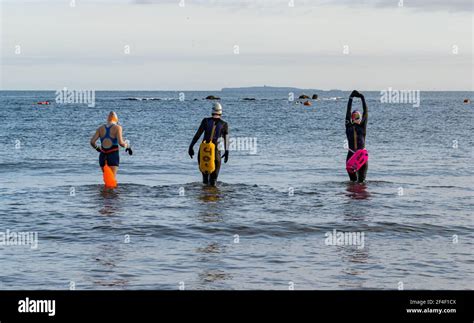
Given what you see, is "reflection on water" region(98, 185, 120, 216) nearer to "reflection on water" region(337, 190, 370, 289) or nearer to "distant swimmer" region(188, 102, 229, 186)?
"distant swimmer" region(188, 102, 229, 186)

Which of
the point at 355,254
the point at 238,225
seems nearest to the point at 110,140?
the point at 238,225

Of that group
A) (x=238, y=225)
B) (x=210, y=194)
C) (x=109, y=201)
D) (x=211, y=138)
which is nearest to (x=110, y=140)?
(x=109, y=201)

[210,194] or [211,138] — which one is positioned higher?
[211,138]

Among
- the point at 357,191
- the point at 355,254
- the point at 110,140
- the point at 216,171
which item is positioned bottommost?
the point at 355,254

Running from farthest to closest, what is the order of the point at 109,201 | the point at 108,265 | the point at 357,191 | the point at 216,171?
1. the point at 357,191
2. the point at 216,171
3. the point at 109,201
4. the point at 108,265

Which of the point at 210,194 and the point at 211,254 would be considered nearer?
the point at 211,254

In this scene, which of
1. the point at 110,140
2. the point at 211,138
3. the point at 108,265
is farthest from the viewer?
the point at 211,138

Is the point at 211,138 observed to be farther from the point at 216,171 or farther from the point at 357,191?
the point at 357,191

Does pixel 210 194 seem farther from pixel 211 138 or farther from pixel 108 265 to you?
pixel 108 265

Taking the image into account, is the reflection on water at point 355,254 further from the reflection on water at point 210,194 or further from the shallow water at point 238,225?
the reflection on water at point 210,194

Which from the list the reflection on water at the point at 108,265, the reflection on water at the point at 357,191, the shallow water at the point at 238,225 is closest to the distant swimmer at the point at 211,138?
the shallow water at the point at 238,225

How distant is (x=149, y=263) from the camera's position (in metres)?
11.3
